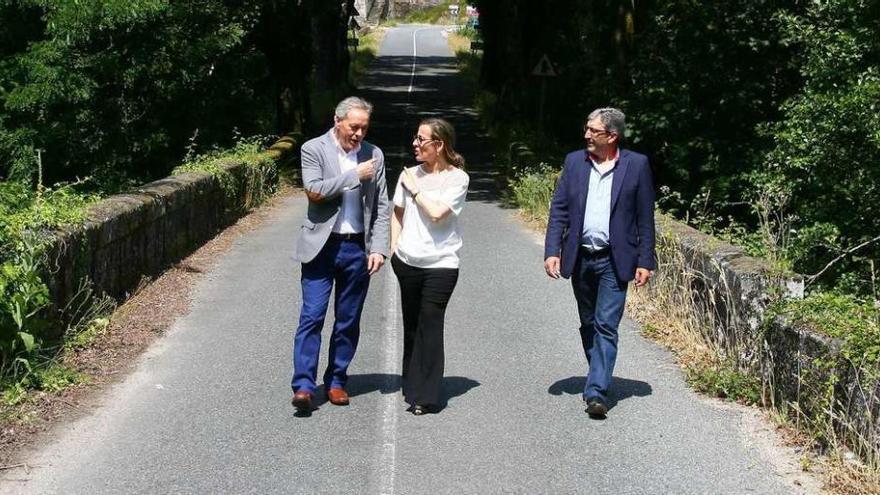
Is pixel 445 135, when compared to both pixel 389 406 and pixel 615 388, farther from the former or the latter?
pixel 615 388

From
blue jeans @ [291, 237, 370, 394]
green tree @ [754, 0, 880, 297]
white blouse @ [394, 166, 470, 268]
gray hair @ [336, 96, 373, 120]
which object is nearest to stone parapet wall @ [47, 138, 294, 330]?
blue jeans @ [291, 237, 370, 394]

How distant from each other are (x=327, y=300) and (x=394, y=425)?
0.87m

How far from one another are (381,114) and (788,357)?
36024 millimetres

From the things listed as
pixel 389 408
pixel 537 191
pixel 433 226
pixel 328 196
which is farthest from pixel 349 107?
pixel 537 191

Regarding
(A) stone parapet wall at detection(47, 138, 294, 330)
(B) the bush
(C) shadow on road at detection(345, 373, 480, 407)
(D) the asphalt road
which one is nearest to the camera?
(D) the asphalt road

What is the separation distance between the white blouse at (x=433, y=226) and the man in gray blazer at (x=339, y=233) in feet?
0.50

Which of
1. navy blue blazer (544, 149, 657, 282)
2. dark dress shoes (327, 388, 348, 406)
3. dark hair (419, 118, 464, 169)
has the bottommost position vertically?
dark dress shoes (327, 388, 348, 406)

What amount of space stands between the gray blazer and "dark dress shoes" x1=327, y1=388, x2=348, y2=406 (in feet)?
2.91

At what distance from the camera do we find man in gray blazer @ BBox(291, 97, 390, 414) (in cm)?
733

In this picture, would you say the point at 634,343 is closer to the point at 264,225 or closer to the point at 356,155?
the point at 356,155

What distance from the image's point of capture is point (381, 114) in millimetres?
42844

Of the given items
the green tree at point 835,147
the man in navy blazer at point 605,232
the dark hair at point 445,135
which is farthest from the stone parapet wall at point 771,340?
the green tree at point 835,147

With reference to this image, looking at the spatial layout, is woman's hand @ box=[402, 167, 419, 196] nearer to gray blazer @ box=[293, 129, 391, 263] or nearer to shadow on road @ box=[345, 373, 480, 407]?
gray blazer @ box=[293, 129, 391, 263]

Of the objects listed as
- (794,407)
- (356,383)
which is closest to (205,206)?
(356,383)
